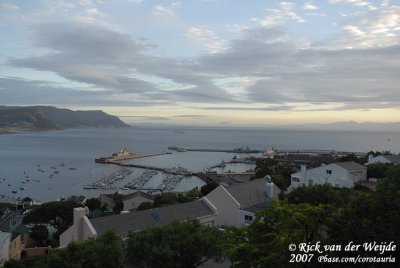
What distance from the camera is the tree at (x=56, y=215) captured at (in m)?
29.0

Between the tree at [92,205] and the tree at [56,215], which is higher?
the tree at [56,215]

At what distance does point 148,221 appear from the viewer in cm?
1694

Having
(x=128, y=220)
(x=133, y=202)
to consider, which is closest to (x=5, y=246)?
(x=128, y=220)

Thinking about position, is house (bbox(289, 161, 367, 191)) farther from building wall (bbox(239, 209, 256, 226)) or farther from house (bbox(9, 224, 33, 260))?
house (bbox(9, 224, 33, 260))

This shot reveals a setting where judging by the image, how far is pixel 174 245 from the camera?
1201 cm

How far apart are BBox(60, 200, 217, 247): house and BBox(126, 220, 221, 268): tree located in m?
2.05

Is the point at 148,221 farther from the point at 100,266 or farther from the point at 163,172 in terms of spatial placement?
the point at 163,172

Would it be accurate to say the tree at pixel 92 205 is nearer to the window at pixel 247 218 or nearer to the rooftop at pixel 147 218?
the rooftop at pixel 147 218

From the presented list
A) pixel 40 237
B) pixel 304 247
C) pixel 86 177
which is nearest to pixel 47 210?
pixel 40 237

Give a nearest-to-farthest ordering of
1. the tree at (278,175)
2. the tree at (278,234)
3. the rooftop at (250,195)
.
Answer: the tree at (278,234)
the rooftop at (250,195)
the tree at (278,175)

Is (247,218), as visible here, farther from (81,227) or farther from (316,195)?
(81,227)

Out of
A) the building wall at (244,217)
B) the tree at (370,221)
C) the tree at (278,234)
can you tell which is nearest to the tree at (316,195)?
the building wall at (244,217)

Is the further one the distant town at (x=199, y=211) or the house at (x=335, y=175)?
the house at (x=335, y=175)

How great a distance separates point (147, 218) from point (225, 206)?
4762 mm
